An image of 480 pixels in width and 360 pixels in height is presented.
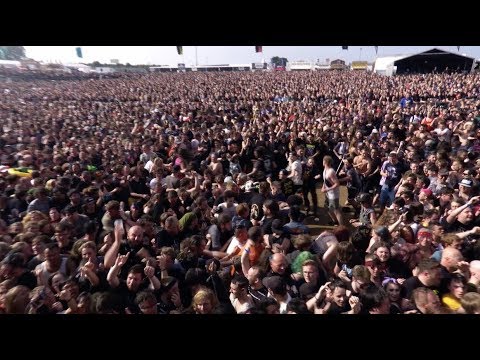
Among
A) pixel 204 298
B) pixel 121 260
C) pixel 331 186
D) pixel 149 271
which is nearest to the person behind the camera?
pixel 204 298

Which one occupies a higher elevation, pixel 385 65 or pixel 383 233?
pixel 385 65

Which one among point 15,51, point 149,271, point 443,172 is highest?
point 15,51

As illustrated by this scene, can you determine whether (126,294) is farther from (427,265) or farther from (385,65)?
(385,65)

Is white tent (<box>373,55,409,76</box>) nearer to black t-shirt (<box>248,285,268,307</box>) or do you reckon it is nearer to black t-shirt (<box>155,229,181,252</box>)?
black t-shirt (<box>155,229,181,252</box>)

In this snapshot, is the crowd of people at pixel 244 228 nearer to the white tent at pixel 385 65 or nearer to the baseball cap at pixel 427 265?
the baseball cap at pixel 427 265

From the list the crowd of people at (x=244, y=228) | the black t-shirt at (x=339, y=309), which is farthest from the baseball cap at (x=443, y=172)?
the black t-shirt at (x=339, y=309)

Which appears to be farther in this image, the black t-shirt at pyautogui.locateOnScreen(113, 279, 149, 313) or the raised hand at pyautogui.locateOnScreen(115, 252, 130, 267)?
the raised hand at pyautogui.locateOnScreen(115, 252, 130, 267)

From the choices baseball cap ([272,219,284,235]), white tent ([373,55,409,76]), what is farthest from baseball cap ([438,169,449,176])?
white tent ([373,55,409,76])

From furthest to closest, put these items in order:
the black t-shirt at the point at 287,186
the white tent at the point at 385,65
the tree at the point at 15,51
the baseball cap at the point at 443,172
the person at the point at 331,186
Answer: the white tent at the point at 385,65, the black t-shirt at the point at 287,186, the person at the point at 331,186, the baseball cap at the point at 443,172, the tree at the point at 15,51

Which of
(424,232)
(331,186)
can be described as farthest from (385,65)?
(424,232)

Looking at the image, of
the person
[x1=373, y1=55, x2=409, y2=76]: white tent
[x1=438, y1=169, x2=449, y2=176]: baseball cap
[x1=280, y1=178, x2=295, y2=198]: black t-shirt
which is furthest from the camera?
[x1=373, y1=55, x2=409, y2=76]: white tent
